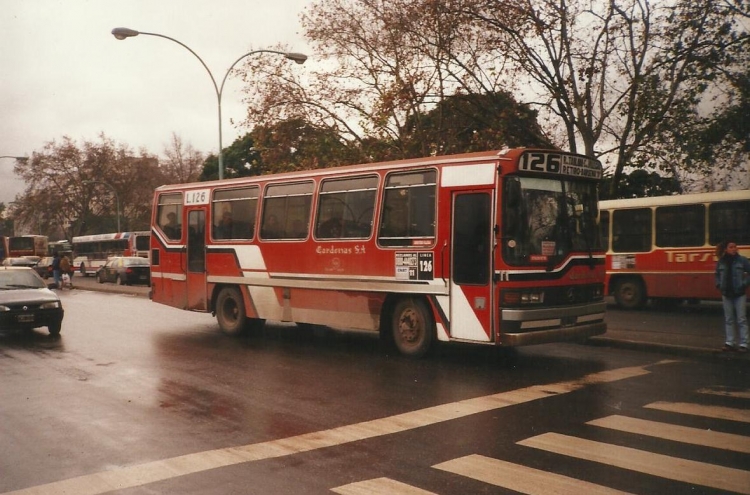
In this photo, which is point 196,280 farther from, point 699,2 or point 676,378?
point 699,2

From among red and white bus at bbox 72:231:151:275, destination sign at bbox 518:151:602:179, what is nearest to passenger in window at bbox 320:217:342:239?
destination sign at bbox 518:151:602:179

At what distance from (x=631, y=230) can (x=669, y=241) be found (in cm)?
110

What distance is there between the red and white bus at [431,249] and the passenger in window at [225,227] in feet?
0.65

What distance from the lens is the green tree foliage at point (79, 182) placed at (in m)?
65.9

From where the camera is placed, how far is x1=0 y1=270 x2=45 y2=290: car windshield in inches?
605

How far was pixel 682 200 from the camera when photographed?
18.1 meters

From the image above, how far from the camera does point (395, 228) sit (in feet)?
37.3

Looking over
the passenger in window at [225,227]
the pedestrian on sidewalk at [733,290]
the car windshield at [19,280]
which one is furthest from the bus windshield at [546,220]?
the car windshield at [19,280]

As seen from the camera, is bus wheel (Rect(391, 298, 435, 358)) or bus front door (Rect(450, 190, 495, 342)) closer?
bus front door (Rect(450, 190, 495, 342))

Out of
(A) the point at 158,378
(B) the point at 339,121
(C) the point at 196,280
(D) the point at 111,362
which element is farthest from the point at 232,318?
(B) the point at 339,121

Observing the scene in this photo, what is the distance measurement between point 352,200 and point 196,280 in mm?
4806

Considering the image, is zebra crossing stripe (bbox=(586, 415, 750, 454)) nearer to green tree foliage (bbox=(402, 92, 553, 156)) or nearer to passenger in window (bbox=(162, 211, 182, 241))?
passenger in window (bbox=(162, 211, 182, 241))

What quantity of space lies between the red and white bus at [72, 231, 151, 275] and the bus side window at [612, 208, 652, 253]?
3386 cm

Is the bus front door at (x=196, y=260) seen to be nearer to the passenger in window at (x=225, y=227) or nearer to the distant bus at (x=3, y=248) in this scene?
the passenger in window at (x=225, y=227)
